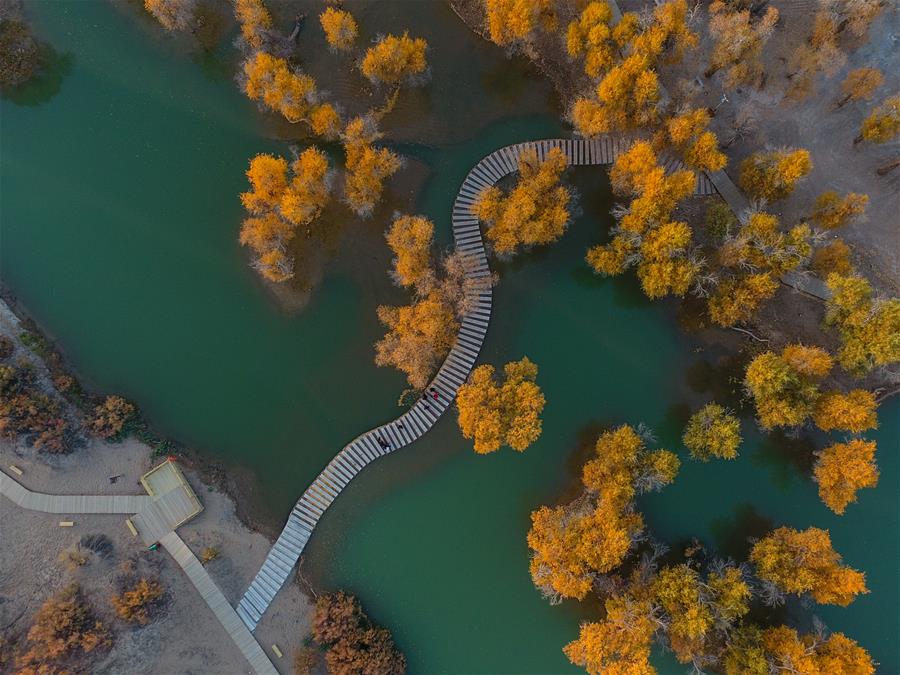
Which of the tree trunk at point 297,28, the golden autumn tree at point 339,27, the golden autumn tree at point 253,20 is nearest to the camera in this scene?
the golden autumn tree at point 339,27

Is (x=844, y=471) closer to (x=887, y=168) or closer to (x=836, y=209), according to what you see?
(x=836, y=209)

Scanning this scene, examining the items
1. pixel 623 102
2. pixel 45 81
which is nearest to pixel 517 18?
pixel 623 102

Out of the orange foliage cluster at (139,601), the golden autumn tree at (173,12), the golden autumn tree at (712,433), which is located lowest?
the orange foliage cluster at (139,601)

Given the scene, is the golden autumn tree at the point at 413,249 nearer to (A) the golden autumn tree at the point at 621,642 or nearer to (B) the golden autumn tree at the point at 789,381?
(B) the golden autumn tree at the point at 789,381

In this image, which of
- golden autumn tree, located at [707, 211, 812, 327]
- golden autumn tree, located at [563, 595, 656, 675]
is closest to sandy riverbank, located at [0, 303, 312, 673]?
golden autumn tree, located at [563, 595, 656, 675]

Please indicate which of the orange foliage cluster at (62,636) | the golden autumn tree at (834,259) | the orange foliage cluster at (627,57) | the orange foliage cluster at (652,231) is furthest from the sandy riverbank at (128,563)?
the golden autumn tree at (834,259)

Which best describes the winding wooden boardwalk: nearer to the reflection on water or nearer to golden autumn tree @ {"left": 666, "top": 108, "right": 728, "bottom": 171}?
golden autumn tree @ {"left": 666, "top": 108, "right": 728, "bottom": 171}
